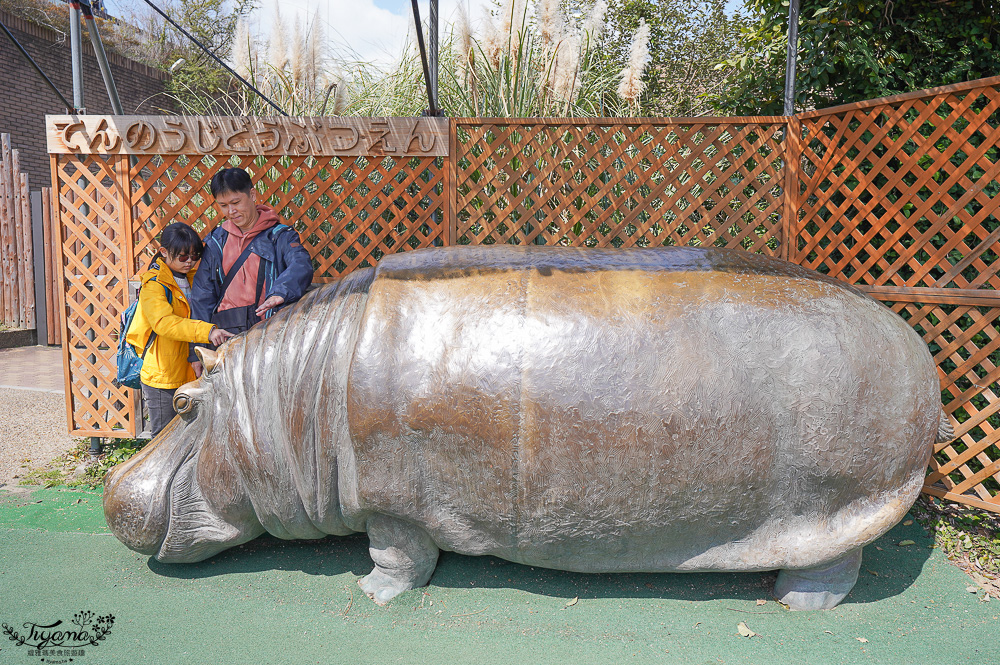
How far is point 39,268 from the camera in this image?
857 centimetres

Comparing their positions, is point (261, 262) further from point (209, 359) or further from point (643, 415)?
point (643, 415)

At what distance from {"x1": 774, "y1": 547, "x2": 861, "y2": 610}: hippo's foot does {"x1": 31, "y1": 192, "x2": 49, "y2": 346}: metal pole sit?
9638mm

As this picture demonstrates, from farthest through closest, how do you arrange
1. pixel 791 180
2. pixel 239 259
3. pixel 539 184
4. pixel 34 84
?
1. pixel 34 84
2. pixel 539 184
3. pixel 791 180
4. pixel 239 259

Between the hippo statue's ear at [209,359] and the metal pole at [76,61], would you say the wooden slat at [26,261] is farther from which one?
the hippo statue's ear at [209,359]

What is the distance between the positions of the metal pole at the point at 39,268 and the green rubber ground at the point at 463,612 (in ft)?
23.1

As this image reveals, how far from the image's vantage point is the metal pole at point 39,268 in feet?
27.7

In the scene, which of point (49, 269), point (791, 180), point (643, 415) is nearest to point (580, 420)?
point (643, 415)

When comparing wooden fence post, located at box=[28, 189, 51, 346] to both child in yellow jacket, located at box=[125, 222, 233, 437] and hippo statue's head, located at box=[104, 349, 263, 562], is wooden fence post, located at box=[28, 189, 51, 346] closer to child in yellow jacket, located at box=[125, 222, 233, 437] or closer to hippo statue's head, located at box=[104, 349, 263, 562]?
child in yellow jacket, located at box=[125, 222, 233, 437]

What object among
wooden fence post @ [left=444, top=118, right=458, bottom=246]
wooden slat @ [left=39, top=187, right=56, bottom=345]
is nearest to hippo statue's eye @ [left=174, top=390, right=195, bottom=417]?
wooden fence post @ [left=444, top=118, right=458, bottom=246]

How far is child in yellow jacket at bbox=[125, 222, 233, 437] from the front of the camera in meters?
2.97

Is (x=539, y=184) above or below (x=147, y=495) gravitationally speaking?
above

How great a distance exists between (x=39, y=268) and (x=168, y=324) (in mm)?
7454

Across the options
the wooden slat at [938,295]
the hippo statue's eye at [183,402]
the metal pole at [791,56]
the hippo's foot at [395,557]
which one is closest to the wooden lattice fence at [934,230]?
the wooden slat at [938,295]

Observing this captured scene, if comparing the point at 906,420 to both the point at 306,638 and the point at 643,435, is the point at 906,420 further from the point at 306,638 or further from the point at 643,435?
the point at 306,638
